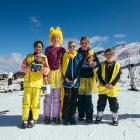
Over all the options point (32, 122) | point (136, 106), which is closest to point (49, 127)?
point (32, 122)

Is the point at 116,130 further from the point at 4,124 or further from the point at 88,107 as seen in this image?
the point at 4,124

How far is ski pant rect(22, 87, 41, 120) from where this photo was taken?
6.21 m

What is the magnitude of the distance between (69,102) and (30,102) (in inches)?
33.1

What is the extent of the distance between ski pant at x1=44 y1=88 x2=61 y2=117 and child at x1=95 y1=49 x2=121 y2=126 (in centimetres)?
91

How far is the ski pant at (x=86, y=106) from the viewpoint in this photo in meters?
6.68

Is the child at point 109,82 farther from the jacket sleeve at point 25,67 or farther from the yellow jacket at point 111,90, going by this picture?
the jacket sleeve at point 25,67

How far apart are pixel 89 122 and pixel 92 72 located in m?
1.10

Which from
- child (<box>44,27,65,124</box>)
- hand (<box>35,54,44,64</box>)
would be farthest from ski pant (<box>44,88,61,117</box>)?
hand (<box>35,54,44,64</box>)

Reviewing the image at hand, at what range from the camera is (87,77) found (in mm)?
6727

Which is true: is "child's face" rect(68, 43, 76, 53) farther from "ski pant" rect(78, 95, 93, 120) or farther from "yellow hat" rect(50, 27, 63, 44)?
"ski pant" rect(78, 95, 93, 120)

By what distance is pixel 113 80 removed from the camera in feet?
21.6

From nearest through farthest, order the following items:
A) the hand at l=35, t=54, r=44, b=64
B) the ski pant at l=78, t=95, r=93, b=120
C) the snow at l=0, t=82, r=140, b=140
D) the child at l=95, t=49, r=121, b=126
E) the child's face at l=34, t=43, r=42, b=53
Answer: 1. the snow at l=0, t=82, r=140, b=140
2. the hand at l=35, t=54, r=44, b=64
3. the child's face at l=34, t=43, r=42, b=53
4. the child at l=95, t=49, r=121, b=126
5. the ski pant at l=78, t=95, r=93, b=120

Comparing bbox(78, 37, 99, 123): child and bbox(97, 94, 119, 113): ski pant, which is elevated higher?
bbox(78, 37, 99, 123): child

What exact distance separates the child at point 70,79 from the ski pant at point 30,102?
62 centimetres
